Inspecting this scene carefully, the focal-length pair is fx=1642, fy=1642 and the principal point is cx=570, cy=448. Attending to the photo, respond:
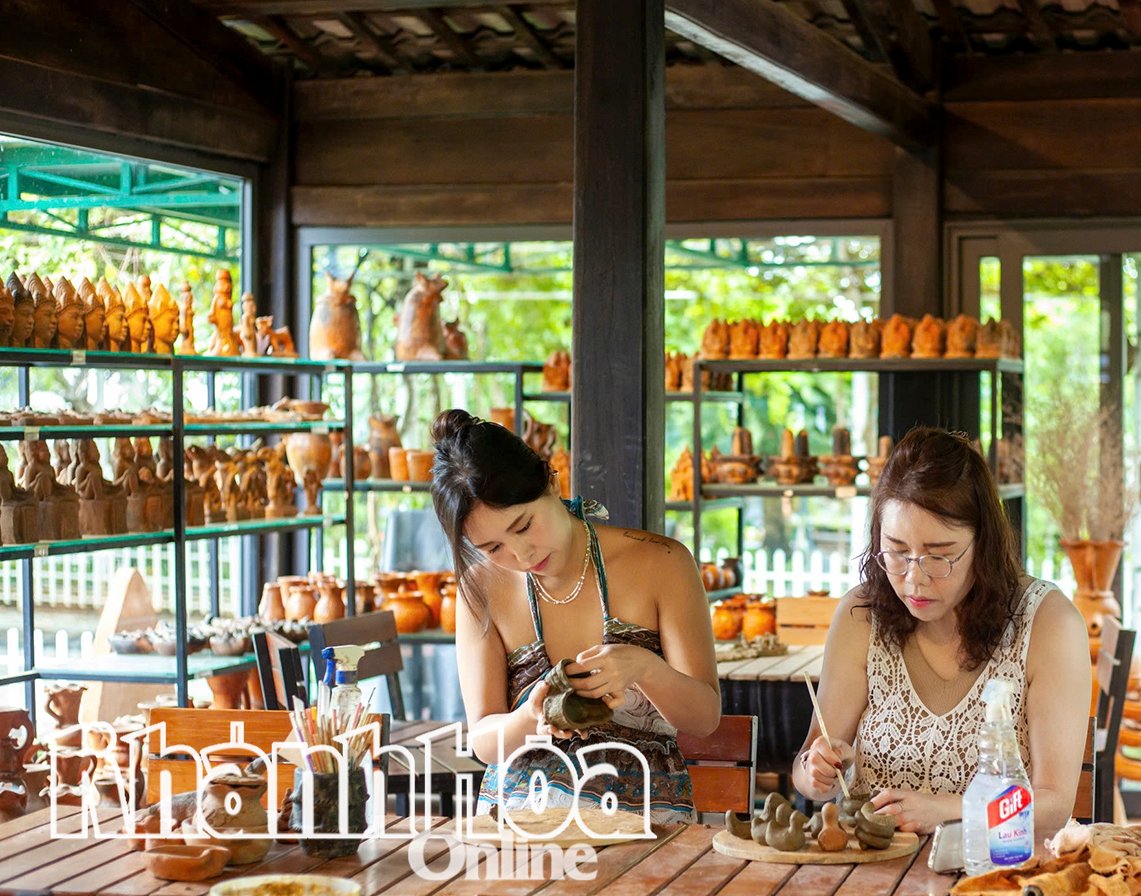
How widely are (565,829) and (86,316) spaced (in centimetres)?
302

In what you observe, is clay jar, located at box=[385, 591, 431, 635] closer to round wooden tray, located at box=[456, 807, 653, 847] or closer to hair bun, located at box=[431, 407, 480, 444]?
hair bun, located at box=[431, 407, 480, 444]

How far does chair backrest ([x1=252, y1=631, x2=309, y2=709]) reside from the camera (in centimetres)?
411

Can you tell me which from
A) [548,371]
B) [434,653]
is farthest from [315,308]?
[434,653]

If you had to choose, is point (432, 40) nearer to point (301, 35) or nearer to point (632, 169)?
point (301, 35)

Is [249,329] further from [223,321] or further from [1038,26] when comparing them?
[1038,26]

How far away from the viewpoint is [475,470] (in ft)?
9.43

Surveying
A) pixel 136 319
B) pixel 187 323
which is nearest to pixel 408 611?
pixel 187 323

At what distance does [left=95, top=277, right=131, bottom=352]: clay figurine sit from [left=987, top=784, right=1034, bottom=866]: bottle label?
3.59m

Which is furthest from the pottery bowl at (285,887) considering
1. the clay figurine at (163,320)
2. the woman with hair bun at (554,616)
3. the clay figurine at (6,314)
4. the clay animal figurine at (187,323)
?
the clay animal figurine at (187,323)

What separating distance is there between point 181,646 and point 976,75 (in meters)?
3.96

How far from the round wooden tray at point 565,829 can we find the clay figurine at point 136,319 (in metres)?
3.01

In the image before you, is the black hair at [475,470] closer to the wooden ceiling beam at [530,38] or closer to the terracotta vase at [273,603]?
the terracotta vase at [273,603]

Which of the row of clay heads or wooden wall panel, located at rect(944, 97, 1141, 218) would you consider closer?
the row of clay heads

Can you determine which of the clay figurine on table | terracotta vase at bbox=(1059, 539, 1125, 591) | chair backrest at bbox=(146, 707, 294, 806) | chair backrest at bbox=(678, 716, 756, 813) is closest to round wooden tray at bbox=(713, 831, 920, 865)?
chair backrest at bbox=(678, 716, 756, 813)
